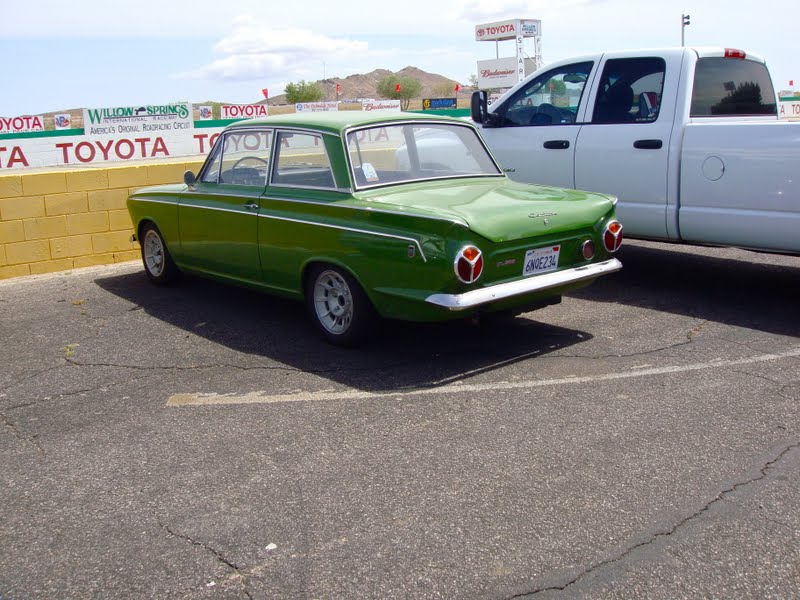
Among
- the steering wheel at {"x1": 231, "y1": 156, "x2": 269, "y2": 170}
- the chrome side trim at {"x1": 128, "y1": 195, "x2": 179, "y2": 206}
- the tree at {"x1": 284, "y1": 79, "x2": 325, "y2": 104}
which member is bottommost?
the chrome side trim at {"x1": 128, "y1": 195, "x2": 179, "y2": 206}

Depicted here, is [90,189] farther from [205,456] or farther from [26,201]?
[205,456]

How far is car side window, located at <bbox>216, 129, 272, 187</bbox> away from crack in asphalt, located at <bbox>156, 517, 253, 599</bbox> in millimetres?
3558

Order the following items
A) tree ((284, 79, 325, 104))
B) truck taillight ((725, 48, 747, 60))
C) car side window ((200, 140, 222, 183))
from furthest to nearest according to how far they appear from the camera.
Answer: tree ((284, 79, 325, 104)) → truck taillight ((725, 48, 747, 60)) → car side window ((200, 140, 222, 183))

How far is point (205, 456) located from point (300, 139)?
2857 millimetres

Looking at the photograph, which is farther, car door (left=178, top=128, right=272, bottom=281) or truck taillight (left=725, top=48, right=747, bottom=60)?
truck taillight (left=725, top=48, right=747, bottom=60)

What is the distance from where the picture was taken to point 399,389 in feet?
17.7

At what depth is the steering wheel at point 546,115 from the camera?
8430 millimetres

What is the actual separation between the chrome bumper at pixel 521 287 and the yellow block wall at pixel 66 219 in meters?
5.42

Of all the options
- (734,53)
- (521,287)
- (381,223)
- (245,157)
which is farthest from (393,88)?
(521,287)

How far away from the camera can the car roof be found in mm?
6348

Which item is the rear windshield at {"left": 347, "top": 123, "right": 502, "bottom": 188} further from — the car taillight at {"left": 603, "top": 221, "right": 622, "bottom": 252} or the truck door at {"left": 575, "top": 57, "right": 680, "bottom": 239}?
the truck door at {"left": 575, "top": 57, "right": 680, "bottom": 239}

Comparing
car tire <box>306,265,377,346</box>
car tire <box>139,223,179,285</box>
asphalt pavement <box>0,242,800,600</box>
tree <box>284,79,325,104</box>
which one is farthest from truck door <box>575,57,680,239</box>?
tree <box>284,79,325,104</box>

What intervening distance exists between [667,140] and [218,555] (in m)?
5.38

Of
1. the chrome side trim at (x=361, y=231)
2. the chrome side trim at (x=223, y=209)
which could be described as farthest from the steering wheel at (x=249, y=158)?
the chrome side trim at (x=361, y=231)
